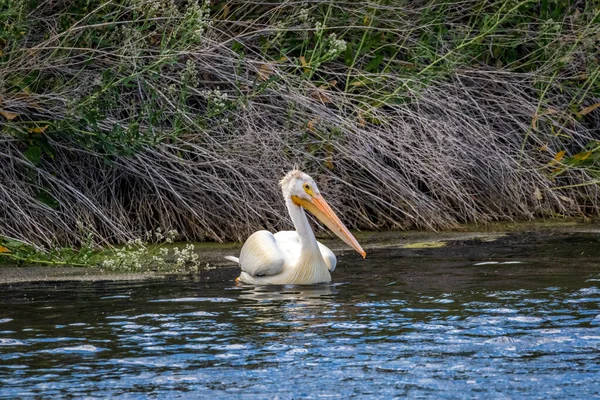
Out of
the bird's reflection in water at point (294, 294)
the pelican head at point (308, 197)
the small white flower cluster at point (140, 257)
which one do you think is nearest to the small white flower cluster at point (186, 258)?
the small white flower cluster at point (140, 257)

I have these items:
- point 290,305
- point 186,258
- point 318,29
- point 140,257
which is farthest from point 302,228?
point 318,29

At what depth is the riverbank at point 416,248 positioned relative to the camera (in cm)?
850

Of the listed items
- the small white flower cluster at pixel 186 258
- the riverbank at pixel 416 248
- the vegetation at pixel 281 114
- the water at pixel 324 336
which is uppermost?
the vegetation at pixel 281 114

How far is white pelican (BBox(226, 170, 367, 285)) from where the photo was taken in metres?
8.32

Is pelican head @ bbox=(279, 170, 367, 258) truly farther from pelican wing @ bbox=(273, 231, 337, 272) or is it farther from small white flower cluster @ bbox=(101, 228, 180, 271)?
small white flower cluster @ bbox=(101, 228, 180, 271)

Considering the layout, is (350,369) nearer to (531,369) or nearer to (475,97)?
(531,369)

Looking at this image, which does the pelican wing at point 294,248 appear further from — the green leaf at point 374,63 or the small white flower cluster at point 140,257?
the green leaf at point 374,63

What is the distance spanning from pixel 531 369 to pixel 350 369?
83cm

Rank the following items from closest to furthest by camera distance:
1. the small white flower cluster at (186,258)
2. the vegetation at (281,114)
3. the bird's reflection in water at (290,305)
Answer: the bird's reflection in water at (290,305) < the small white flower cluster at (186,258) < the vegetation at (281,114)

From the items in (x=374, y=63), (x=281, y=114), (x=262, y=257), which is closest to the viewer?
(x=262, y=257)

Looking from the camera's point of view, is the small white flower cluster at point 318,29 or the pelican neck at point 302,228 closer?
the pelican neck at point 302,228

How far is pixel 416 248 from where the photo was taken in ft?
31.8

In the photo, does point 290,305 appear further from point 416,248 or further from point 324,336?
point 416,248

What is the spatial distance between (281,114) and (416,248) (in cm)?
173
